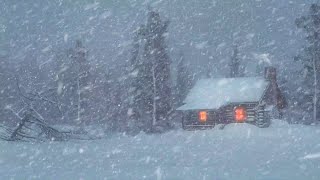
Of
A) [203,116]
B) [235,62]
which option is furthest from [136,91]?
[235,62]

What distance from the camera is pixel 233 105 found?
3897 cm

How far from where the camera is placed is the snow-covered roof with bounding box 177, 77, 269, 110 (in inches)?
1503

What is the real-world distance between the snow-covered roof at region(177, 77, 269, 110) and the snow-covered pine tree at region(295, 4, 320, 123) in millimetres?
4634

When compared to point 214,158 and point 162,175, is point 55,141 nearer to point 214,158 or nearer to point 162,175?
point 214,158

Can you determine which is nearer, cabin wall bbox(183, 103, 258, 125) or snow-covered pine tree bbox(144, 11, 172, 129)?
snow-covered pine tree bbox(144, 11, 172, 129)

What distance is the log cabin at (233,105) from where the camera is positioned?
38.2 meters

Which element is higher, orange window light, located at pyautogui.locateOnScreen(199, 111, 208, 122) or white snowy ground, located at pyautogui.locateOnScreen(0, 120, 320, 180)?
white snowy ground, located at pyautogui.locateOnScreen(0, 120, 320, 180)

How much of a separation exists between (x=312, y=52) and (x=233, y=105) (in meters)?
9.53

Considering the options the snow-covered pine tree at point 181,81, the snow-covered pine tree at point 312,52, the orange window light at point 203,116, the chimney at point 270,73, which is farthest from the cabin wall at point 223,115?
the snow-covered pine tree at point 181,81

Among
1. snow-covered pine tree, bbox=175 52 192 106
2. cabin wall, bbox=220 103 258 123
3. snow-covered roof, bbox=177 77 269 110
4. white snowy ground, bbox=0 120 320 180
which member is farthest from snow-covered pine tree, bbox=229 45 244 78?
white snowy ground, bbox=0 120 320 180

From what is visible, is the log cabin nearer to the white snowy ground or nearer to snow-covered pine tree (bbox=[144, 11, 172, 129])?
snow-covered pine tree (bbox=[144, 11, 172, 129])

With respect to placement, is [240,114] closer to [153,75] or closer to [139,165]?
[153,75]

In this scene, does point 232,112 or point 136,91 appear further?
point 136,91

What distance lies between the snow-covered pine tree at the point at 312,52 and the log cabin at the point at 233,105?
3.40 meters
